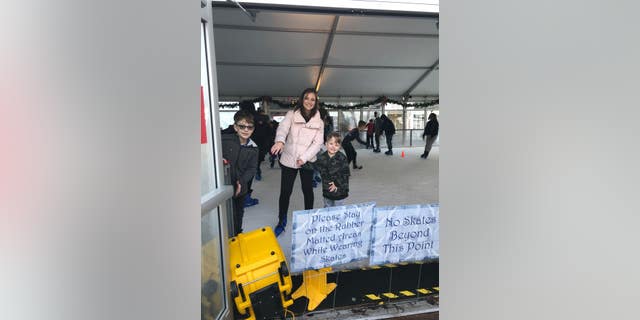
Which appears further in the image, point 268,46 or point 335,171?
point 268,46

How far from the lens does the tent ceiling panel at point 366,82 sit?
11.9 metres

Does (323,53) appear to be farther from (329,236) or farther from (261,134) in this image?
(329,236)

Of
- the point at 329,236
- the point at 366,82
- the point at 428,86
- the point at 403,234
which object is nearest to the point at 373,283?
the point at 403,234

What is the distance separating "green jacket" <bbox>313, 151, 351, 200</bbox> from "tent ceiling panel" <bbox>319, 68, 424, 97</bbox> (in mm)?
8526

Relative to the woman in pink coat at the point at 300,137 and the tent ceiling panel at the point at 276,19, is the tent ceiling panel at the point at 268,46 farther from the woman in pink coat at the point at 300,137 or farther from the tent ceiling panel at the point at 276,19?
the woman in pink coat at the point at 300,137

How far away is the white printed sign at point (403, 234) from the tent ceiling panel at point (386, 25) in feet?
22.5

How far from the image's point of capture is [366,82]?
12.9 meters

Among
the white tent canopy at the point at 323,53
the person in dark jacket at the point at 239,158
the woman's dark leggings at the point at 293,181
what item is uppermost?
the white tent canopy at the point at 323,53

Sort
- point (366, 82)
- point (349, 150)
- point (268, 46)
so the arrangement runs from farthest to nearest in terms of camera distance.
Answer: point (366, 82) → point (268, 46) → point (349, 150)

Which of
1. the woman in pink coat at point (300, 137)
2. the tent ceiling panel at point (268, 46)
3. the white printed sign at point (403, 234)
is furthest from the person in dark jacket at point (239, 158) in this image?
the tent ceiling panel at point (268, 46)

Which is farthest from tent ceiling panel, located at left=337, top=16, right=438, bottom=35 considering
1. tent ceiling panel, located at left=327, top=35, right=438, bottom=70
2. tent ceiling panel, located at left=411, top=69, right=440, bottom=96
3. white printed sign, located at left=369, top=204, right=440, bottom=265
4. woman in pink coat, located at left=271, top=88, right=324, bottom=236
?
white printed sign, located at left=369, top=204, right=440, bottom=265

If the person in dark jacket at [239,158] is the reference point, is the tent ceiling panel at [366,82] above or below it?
above

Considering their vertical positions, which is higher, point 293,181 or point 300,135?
point 300,135

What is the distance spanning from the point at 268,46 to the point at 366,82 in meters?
4.70
